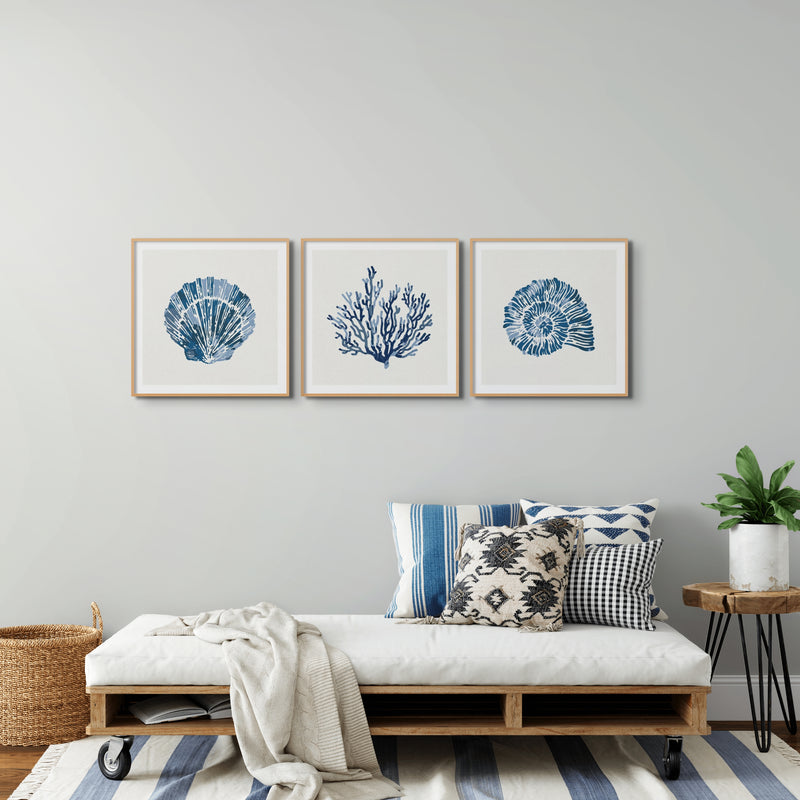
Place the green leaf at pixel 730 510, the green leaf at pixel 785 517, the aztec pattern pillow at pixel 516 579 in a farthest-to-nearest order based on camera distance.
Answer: the green leaf at pixel 730 510, the green leaf at pixel 785 517, the aztec pattern pillow at pixel 516 579

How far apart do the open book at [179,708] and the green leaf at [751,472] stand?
6.29 feet

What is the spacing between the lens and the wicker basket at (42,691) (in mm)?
2855

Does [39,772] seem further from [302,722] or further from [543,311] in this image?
[543,311]

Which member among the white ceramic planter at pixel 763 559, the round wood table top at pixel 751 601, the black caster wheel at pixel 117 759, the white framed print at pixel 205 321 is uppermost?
the white framed print at pixel 205 321

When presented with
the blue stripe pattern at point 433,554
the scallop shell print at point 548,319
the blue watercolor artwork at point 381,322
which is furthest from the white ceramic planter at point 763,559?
the blue watercolor artwork at point 381,322

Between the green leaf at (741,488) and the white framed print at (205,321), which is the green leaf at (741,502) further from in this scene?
the white framed print at (205,321)

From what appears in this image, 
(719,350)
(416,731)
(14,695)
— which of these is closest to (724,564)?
(719,350)

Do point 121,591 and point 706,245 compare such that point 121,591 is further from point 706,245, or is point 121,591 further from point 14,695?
point 706,245

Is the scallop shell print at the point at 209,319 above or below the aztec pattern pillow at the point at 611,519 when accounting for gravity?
above

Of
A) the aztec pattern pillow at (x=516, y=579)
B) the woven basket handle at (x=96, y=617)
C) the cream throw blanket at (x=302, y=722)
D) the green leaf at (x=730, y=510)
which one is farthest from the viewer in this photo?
the woven basket handle at (x=96, y=617)

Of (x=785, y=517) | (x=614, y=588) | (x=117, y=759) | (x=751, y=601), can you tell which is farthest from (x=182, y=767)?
(x=785, y=517)

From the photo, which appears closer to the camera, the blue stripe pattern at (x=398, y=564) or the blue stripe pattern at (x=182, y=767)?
the blue stripe pattern at (x=182, y=767)

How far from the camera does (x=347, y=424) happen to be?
10.7ft

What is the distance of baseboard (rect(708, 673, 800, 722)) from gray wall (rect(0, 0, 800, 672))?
0.31 m
